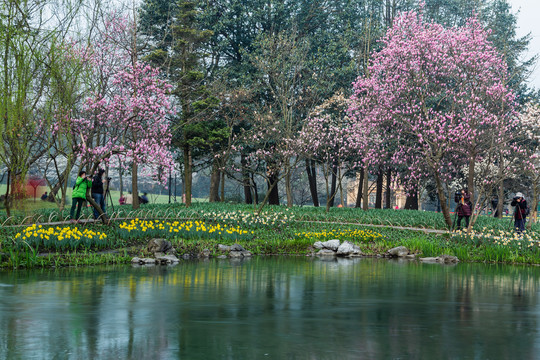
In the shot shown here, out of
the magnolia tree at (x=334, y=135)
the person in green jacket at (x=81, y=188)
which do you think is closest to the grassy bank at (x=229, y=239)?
the person in green jacket at (x=81, y=188)

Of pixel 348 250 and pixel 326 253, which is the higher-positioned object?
pixel 348 250

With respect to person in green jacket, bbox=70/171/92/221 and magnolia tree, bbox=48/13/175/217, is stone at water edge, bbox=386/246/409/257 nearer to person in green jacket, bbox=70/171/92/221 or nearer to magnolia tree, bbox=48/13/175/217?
person in green jacket, bbox=70/171/92/221

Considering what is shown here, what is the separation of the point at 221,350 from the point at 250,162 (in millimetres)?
34516

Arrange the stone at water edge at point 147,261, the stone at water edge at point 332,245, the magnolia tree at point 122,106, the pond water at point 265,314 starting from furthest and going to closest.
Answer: the magnolia tree at point 122,106 → the stone at water edge at point 332,245 → the stone at water edge at point 147,261 → the pond water at point 265,314

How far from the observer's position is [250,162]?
135 ft

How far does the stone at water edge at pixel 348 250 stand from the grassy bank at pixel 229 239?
479 millimetres

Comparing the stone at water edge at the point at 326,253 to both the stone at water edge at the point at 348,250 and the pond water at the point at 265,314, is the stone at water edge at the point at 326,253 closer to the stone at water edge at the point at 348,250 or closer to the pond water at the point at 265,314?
the stone at water edge at the point at 348,250

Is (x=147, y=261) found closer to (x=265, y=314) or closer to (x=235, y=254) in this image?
(x=235, y=254)

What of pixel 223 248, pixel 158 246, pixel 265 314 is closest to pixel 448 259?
pixel 223 248

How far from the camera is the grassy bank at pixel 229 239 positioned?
16172 mm

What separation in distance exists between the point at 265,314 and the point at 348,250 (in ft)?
37.4

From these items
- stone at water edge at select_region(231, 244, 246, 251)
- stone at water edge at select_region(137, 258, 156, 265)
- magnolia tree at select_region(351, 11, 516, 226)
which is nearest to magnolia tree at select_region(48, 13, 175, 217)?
stone at water edge at select_region(231, 244, 246, 251)

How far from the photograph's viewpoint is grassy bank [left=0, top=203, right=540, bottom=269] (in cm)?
1617

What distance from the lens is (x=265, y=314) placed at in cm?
934
